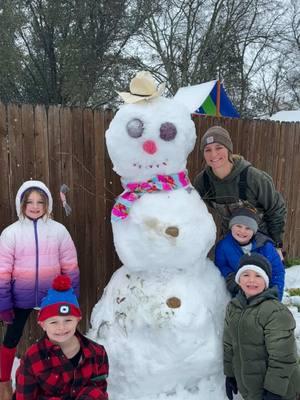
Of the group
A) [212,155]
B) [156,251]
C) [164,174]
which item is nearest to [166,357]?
[156,251]

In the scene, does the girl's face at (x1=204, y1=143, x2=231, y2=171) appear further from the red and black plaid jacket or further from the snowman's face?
the red and black plaid jacket

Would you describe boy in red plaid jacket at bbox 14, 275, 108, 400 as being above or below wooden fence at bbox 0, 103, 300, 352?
below

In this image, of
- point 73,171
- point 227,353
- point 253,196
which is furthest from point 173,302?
point 73,171

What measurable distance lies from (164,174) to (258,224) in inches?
30.9

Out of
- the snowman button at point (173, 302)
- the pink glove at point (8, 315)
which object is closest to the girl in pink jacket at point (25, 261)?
the pink glove at point (8, 315)

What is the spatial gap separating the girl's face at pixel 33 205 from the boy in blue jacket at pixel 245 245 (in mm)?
1346

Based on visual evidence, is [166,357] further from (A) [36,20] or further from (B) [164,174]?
(A) [36,20]

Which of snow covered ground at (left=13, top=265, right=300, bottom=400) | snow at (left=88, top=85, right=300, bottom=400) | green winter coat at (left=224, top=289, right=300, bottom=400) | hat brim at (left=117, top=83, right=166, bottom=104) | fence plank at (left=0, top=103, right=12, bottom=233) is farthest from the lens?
snow covered ground at (left=13, top=265, right=300, bottom=400)

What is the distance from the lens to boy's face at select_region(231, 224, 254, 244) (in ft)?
9.63

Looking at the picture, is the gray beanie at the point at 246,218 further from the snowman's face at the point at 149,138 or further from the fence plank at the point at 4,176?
the fence plank at the point at 4,176

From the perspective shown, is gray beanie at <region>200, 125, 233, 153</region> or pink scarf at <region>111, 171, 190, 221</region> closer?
pink scarf at <region>111, 171, 190, 221</region>

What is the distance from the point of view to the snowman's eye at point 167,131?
2855 mm

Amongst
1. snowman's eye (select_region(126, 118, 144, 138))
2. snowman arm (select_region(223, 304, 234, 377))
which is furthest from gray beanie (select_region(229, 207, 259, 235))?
snowman's eye (select_region(126, 118, 144, 138))

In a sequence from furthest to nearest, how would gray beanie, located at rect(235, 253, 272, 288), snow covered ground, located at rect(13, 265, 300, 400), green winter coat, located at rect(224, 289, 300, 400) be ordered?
snow covered ground, located at rect(13, 265, 300, 400)
gray beanie, located at rect(235, 253, 272, 288)
green winter coat, located at rect(224, 289, 300, 400)
